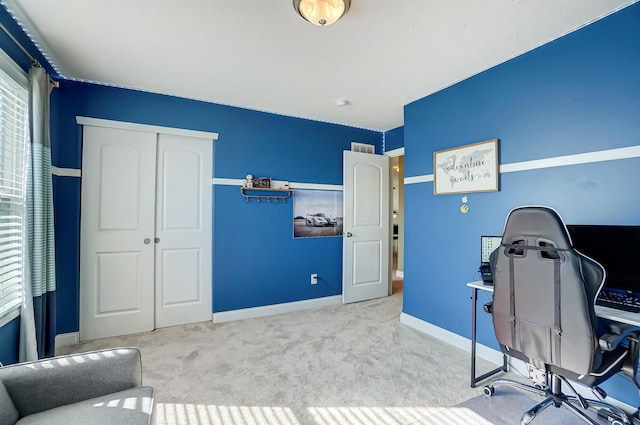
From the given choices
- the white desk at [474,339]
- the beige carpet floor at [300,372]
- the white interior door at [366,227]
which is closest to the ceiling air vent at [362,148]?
the white interior door at [366,227]

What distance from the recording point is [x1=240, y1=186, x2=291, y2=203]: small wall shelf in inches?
137

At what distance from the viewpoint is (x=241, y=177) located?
3.48m

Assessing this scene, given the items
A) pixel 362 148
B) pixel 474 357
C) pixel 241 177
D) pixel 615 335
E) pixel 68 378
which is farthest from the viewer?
pixel 362 148

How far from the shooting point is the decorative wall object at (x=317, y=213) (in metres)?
3.82

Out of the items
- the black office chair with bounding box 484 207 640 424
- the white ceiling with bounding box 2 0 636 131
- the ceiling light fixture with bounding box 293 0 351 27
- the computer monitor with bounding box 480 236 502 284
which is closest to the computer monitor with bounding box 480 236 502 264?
the computer monitor with bounding box 480 236 502 284

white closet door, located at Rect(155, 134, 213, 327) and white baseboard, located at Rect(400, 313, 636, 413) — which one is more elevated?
white closet door, located at Rect(155, 134, 213, 327)

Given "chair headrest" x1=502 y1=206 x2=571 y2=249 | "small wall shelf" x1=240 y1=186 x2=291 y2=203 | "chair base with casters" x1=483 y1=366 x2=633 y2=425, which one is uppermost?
"small wall shelf" x1=240 y1=186 x2=291 y2=203

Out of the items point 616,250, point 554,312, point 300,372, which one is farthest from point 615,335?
point 300,372

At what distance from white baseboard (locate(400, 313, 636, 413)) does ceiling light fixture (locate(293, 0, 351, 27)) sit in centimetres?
283

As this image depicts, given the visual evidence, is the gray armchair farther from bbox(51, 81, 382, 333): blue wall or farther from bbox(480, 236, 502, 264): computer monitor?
bbox(480, 236, 502, 264): computer monitor

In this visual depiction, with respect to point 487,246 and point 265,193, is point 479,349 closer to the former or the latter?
point 487,246

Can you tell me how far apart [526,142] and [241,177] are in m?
2.88

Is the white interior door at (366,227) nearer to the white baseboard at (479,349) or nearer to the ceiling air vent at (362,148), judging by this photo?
the ceiling air vent at (362,148)

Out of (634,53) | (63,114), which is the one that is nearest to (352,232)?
(634,53)
